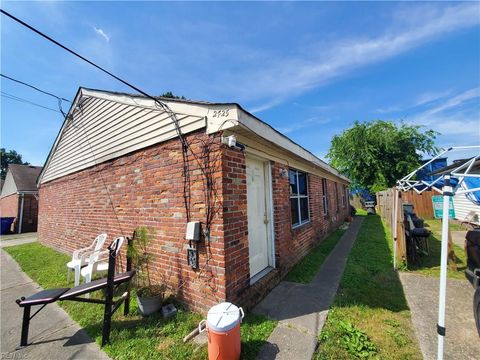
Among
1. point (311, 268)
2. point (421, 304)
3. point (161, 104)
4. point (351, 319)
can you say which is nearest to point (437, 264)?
point (421, 304)

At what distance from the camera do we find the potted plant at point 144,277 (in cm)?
358

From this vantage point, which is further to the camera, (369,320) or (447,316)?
(447,316)

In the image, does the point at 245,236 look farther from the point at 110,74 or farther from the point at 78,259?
the point at 78,259

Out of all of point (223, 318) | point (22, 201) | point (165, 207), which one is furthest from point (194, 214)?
point (22, 201)

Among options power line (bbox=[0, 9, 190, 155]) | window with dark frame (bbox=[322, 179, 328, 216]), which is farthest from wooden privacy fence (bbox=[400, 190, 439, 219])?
power line (bbox=[0, 9, 190, 155])

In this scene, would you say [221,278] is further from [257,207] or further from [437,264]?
[437,264]

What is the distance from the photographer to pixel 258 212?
4418 mm

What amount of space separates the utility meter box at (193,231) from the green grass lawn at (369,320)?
208 cm

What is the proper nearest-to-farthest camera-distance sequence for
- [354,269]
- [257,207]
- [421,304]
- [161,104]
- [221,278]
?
[221,278]
[421,304]
[161,104]
[257,207]
[354,269]

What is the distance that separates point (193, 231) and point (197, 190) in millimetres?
626

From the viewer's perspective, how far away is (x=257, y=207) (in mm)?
4395

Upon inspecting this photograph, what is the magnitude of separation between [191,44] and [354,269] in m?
5.86

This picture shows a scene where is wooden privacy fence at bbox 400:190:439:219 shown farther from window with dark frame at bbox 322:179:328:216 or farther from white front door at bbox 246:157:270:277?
white front door at bbox 246:157:270:277

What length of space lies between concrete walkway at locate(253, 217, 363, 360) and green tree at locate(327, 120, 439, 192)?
63.8ft
